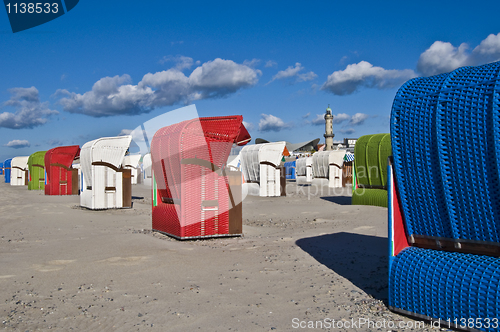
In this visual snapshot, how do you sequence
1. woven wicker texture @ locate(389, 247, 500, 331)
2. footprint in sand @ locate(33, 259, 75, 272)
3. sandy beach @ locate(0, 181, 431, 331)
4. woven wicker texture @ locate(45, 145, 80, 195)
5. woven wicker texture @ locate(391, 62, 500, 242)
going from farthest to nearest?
woven wicker texture @ locate(45, 145, 80, 195), footprint in sand @ locate(33, 259, 75, 272), sandy beach @ locate(0, 181, 431, 331), woven wicker texture @ locate(391, 62, 500, 242), woven wicker texture @ locate(389, 247, 500, 331)

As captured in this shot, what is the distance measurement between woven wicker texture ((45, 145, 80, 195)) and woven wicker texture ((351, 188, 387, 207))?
16.0 meters

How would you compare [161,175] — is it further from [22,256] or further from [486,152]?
[486,152]

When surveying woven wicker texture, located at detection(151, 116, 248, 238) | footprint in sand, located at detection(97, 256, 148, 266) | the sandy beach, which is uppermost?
woven wicker texture, located at detection(151, 116, 248, 238)

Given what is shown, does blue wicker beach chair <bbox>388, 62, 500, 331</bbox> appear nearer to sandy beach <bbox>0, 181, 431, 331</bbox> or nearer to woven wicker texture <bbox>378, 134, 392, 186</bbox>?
sandy beach <bbox>0, 181, 431, 331</bbox>

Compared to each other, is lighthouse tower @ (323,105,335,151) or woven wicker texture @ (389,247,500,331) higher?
lighthouse tower @ (323,105,335,151)

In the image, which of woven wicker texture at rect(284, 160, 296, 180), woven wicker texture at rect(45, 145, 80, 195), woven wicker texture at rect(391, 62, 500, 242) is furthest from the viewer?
woven wicker texture at rect(284, 160, 296, 180)

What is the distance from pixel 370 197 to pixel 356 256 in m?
8.23

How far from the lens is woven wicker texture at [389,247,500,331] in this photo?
11.0 feet

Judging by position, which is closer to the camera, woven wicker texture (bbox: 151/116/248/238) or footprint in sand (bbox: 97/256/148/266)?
footprint in sand (bbox: 97/256/148/266)

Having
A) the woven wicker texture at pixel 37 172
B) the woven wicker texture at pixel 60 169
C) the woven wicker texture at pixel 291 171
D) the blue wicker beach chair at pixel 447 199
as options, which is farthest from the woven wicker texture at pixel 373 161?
the woven wicker texture at pixel 291 171

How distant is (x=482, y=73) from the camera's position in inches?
142

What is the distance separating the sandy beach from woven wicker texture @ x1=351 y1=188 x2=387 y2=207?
4.36 m

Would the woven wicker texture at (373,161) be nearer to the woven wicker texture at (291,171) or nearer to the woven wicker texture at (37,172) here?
the woven wicker texture at (37,172)

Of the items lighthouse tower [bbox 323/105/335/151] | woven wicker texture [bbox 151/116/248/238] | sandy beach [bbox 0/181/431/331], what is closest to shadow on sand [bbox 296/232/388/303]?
sandy beach [bbox 0/181/431/331]
